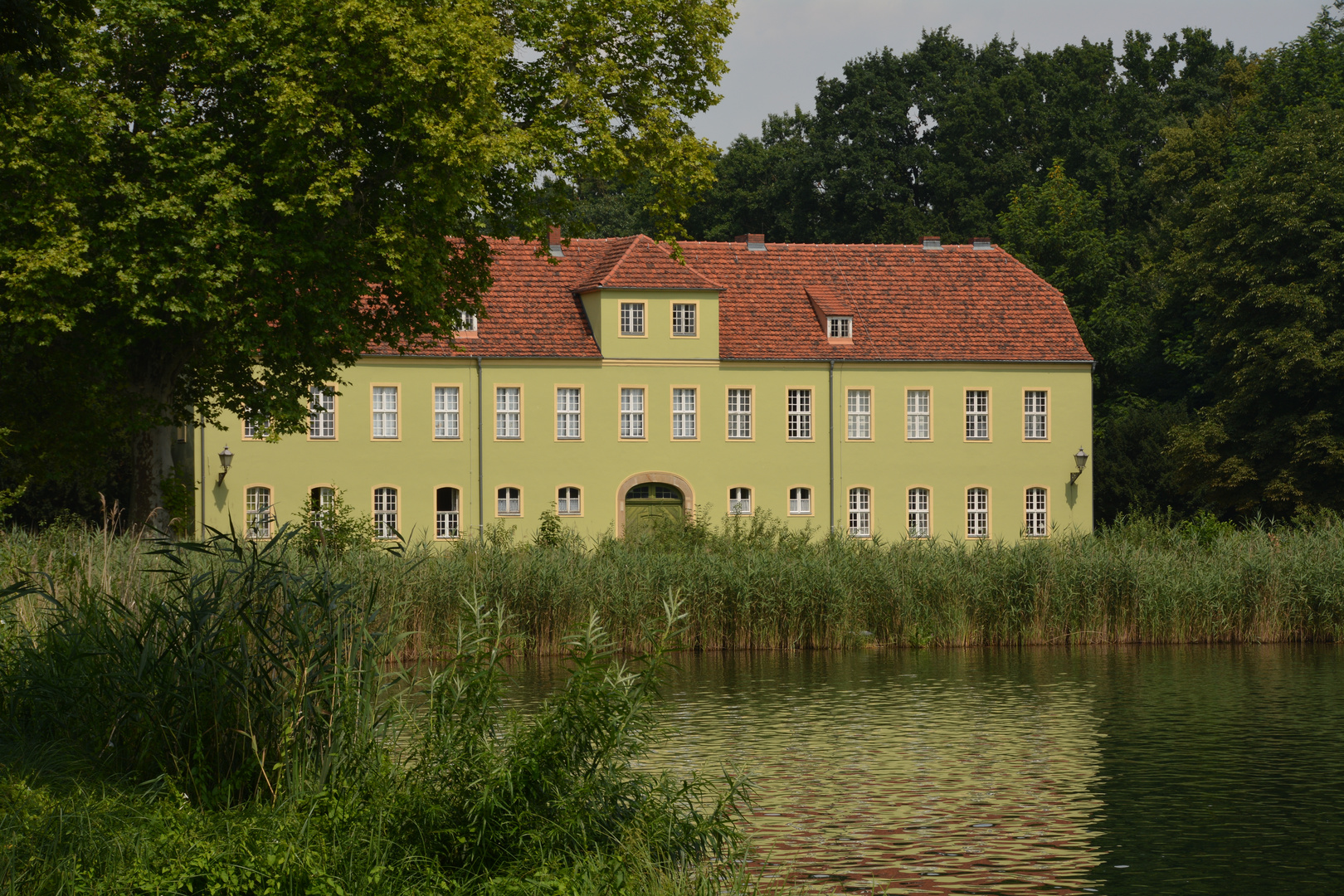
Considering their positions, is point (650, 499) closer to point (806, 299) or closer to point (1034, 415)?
point (806, 299)

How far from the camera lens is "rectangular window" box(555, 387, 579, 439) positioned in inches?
1606

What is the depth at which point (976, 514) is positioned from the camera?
4294 cm

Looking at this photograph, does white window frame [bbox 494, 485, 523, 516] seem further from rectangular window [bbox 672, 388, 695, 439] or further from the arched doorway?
rectangular window [bbox 672, 388, 695, 439]

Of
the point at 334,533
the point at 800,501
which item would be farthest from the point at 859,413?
the point at 334,533

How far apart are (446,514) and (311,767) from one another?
101ft

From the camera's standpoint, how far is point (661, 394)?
1635 inches

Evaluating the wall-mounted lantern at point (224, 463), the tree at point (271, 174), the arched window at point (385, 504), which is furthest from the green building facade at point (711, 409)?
the tree at point (271, 174)

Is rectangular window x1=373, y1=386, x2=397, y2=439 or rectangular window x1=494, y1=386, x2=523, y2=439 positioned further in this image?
rectangular window x1=494, y1=386, x2=523, y2=439

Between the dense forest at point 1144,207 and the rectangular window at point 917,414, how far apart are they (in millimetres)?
6199

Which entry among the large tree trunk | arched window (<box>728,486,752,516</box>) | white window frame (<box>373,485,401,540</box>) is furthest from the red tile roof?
the large tree trunk

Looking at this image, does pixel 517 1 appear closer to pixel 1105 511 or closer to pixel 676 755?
pixel 676 755

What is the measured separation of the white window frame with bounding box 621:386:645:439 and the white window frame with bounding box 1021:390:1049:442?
404 inches

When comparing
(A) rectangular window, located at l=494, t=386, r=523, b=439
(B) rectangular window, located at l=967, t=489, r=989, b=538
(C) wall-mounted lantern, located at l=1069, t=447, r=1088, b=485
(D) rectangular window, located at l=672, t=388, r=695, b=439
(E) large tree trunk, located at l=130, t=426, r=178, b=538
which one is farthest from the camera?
(C) wall-mounted lantern, located at l=1069, t=447, r=1088, b=485

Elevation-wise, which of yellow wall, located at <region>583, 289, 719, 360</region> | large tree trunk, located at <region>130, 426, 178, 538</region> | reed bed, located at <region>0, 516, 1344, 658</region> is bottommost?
reed bed, located at <region>0, 516, 1344, 658</region>
